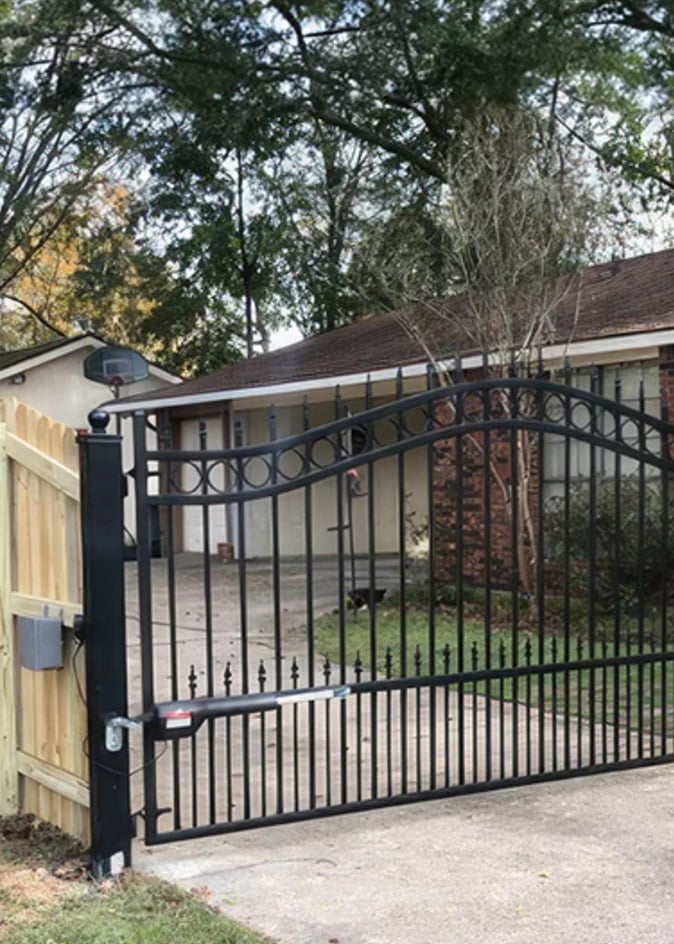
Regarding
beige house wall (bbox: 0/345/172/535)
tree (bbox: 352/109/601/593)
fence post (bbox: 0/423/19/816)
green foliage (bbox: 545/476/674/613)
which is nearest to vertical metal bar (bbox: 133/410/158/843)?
fence post (bbox: 0/423/19/816)

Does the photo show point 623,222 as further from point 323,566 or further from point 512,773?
point 512,773

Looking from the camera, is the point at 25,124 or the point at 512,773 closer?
the point at 512,773

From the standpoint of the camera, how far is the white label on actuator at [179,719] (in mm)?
3914

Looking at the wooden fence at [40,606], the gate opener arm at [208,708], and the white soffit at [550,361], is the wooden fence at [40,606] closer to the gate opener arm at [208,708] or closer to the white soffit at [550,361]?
the gate opener arm at [208,708]

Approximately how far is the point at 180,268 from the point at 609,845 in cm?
2290

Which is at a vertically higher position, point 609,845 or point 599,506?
point 599,506

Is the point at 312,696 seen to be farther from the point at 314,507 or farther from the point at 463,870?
the point at 314,507

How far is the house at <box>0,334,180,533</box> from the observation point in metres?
18.9

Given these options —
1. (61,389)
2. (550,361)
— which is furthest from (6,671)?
(61,389)

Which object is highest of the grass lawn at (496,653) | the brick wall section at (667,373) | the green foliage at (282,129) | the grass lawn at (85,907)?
the green foliage at (282,129)

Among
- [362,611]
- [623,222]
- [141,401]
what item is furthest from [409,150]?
[362,611]

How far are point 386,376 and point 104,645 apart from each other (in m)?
8.98

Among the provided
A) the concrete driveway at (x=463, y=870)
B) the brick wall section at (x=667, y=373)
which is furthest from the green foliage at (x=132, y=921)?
the brick wall section at (x=667, y=373)

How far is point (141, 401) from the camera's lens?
1816 centimetres
